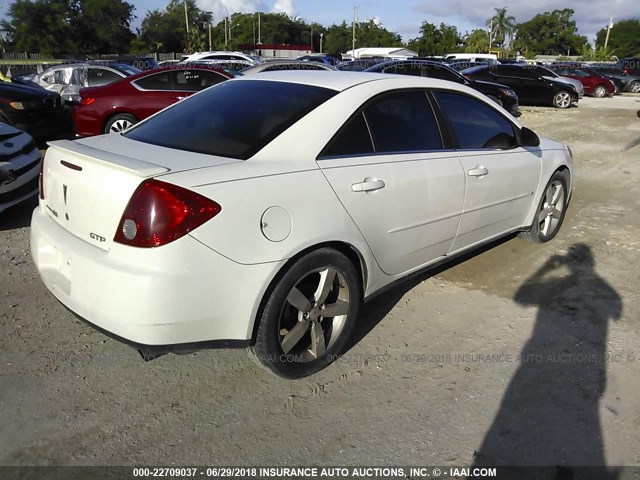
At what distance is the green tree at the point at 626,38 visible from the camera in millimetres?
79438

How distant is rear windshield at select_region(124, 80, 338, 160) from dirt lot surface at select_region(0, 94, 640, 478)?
1223 millimetres

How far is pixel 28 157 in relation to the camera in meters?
5.25

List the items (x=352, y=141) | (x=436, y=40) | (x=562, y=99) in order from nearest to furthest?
(x=352, y=141) → (x=562, y=99) → (x=436, y=40)

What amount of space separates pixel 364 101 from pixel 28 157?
3833 millimetres

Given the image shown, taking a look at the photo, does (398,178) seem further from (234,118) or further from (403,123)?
(234,118)

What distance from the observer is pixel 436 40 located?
7975cm

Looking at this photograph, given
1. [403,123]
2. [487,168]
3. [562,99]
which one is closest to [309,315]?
[403,123]

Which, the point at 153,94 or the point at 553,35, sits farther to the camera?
the point at 553,35

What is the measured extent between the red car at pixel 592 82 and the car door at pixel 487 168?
23.2 meters

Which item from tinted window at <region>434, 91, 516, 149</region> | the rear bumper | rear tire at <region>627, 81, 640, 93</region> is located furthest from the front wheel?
the rear bumper

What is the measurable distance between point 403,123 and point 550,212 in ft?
7.66

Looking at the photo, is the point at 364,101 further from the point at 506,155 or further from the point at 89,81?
the point at 89,81

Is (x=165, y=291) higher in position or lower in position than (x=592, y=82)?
lower

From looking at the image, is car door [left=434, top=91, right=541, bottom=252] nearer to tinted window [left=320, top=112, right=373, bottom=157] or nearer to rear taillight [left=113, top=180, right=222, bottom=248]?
tinted window [left=320, top=112, right=373, bottom=157]
